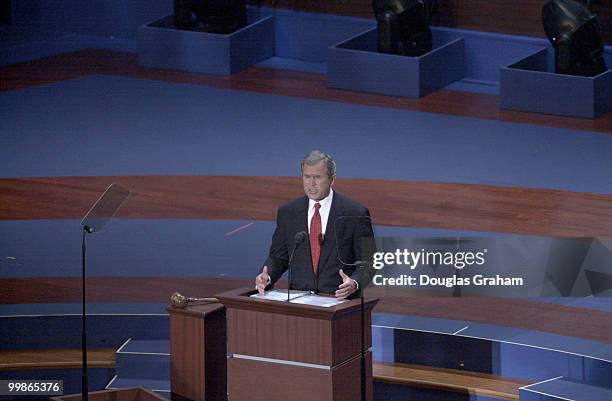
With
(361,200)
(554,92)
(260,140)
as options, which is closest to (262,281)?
(361,200)

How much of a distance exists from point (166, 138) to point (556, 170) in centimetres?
291

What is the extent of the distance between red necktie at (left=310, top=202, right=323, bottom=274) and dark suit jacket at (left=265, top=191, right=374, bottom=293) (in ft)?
0.06

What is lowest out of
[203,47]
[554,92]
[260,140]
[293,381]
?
[293,381]

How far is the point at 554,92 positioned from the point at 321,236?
498 centimetres

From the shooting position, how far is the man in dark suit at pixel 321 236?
18.4 ft

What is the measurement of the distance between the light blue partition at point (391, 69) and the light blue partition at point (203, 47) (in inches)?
36.3

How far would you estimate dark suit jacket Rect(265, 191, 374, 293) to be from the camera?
562cm

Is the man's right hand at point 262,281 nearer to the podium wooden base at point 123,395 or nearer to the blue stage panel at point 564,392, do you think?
the podium wooden base at point 123,395

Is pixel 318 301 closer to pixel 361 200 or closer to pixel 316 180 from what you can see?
pixel 316 180

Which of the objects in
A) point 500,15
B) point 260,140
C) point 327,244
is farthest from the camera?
point 500,15

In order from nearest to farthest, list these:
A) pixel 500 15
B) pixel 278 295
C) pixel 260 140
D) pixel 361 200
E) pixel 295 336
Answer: pixel 295 336 < pixel 278 295 < pixel 361 200 < pixel 260 140 < pixel 500 15

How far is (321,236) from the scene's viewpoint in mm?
5652

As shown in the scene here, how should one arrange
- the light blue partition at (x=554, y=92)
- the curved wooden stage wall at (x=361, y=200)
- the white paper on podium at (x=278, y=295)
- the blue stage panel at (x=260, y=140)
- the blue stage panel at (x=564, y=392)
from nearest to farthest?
the white paper on podium at (x=278, y=295)
the blue stage panel at (x=564, y=392)
the curved wooden stage wall at (x=361, y=200)
the blue stage panel at (x=260, y=140)
the light blue partition at (x=554, y=92)

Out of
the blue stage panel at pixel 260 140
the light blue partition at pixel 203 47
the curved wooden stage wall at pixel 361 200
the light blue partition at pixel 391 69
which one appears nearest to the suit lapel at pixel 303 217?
the curved wooden stage wall at pixel 361 200
